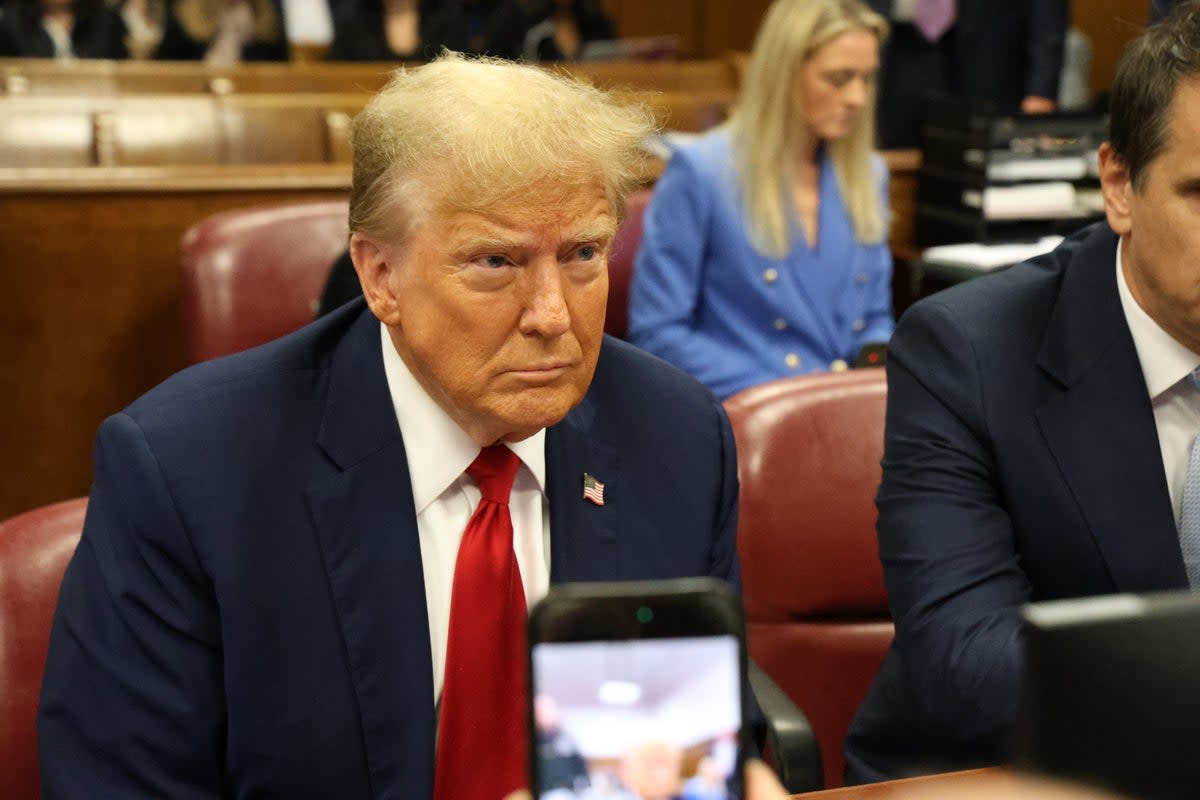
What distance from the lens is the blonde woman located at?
3.40 m

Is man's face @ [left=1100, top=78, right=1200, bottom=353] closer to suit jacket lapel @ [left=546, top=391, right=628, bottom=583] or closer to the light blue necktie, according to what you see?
the light blue necktie

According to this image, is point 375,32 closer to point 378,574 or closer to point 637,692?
point 378,574

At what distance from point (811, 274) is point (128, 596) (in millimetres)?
2419

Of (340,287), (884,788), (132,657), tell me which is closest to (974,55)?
(340,287)

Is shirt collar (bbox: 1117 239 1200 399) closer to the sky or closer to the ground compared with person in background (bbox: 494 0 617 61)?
closer to the ground

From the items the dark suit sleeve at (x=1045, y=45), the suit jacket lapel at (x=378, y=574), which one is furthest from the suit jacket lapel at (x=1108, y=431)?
the dark suit sleeve at (x=1045, y=45)

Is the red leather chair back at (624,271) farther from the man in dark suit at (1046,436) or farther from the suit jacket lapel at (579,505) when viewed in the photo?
the suit jacket lapel at (579,505)

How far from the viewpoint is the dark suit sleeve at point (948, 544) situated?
4.91 feet

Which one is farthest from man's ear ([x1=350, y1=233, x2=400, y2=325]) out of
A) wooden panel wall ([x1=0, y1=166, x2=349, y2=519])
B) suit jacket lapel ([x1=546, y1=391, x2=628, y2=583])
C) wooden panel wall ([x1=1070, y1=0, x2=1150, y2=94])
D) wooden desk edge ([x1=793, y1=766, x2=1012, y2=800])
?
wooden panel wall ([x1=1070, y1=0, x2=1150, y2=94])

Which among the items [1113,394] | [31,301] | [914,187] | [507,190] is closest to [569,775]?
[507,190]

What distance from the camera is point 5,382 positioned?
366 cm

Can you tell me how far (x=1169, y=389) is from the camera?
1.65m

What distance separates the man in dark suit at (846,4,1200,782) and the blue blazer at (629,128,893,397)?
1.66 meters

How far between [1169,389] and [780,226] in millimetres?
1847
